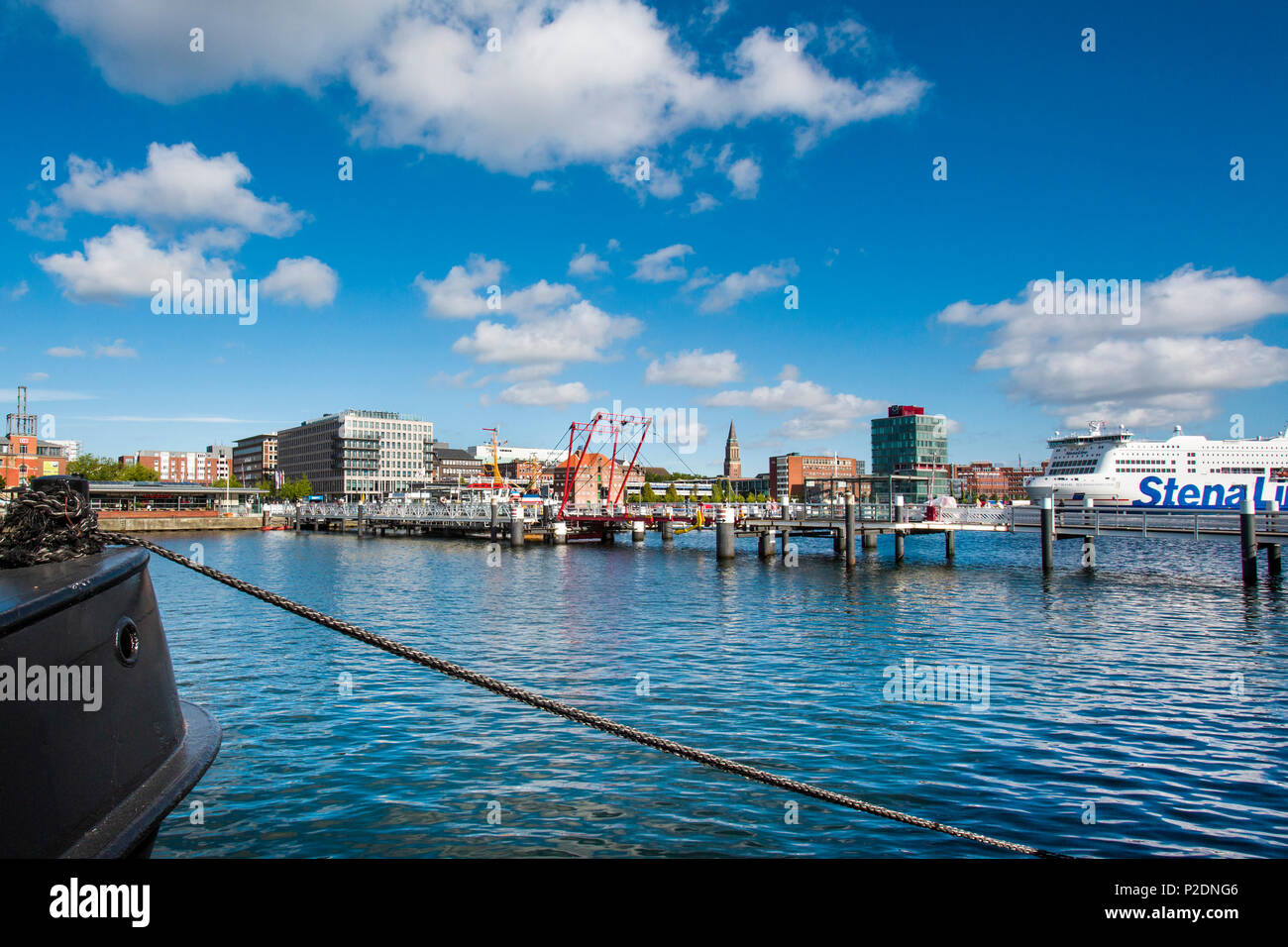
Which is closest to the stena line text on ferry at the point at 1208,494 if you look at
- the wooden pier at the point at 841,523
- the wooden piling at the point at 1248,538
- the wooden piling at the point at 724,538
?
the wooden pier at the point at 841,523

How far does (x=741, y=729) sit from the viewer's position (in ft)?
47.1

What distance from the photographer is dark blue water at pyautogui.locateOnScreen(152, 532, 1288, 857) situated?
9.90 m

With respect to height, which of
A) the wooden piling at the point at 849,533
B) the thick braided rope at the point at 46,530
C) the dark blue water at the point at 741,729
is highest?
the thick braided rope at the point at 46,530

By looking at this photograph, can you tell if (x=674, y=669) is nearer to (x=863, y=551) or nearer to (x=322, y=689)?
(x=322, y=689)

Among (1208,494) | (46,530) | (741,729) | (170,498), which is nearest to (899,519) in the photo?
(1208,494)

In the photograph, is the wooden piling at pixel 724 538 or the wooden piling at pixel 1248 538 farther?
the wooden piling at pixel 724 538

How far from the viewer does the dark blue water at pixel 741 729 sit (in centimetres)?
990

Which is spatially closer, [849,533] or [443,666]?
[443,666]

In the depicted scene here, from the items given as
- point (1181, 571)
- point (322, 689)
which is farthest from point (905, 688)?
point (1181, 571)

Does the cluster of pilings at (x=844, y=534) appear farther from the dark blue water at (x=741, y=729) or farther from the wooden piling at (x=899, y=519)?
the dark blue water at (x=741, y=729)

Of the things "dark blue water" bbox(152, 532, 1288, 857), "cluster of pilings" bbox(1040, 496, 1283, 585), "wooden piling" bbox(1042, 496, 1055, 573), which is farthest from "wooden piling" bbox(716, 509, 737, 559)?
"dark blue water" bbox(152, 532, 1288, 857)

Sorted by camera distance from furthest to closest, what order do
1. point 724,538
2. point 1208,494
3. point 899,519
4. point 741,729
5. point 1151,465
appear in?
1. point 1151,465
2. point 1208,494
3. point 899,519
4. point 724,538
5. point 741,729

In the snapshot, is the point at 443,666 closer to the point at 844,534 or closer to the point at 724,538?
the point at 724,538
